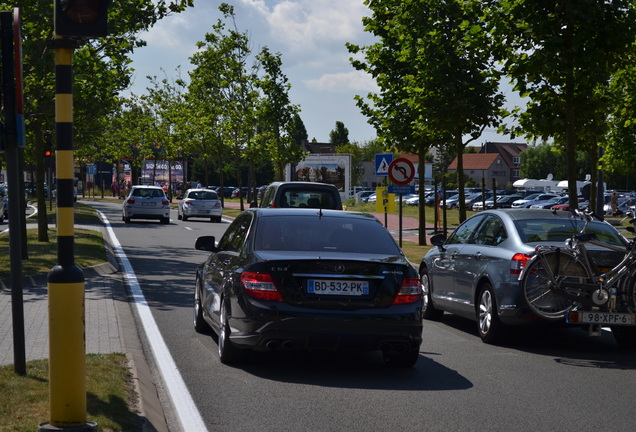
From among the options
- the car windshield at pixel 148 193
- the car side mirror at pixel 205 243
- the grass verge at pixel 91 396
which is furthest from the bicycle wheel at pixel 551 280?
the car windshield at pixel 148 193

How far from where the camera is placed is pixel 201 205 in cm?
4409

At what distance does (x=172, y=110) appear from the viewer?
72.1 metres

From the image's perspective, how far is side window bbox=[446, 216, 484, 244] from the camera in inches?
469

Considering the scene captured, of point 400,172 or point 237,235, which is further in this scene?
point 400,172

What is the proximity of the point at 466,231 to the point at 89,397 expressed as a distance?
6506 mm

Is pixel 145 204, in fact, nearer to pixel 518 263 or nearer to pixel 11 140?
pixel 518 263

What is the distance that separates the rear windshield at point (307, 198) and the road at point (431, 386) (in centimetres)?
751

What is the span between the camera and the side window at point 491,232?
430 inches

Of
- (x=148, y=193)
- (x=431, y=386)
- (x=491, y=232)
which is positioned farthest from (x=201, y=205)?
→ (x=431, y=386)

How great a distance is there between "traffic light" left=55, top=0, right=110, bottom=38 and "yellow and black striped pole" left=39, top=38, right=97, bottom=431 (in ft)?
0.42

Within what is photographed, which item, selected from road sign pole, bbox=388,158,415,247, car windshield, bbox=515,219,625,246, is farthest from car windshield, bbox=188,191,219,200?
car windshield, bbox=515,219,625,246

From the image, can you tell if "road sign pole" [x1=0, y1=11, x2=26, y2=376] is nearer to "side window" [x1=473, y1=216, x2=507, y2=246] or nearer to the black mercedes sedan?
the black mercedes sedan

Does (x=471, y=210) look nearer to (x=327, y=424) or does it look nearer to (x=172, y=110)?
(x=172, y=110)

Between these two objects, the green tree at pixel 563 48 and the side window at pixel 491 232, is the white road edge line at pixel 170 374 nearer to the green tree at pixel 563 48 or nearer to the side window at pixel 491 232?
A: the side window at pixel 491 232
